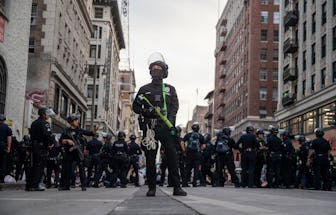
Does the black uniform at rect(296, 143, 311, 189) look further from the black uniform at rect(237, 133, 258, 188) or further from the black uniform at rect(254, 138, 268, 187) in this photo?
the black uniform at rect(237, 133, 258, 188)

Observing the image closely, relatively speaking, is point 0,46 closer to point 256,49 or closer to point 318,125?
point 318,125

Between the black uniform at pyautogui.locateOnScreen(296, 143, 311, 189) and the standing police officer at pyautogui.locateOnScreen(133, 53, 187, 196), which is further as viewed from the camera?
the black uniform at pyautogui.locateOnScreen(296, 143, 311, 189)

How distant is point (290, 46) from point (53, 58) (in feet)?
75.4

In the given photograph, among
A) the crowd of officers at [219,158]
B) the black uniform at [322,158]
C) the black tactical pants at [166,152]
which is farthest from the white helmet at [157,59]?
the black uniform at [322,158]

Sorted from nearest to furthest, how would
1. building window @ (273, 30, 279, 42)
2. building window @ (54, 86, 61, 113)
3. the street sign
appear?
1. the street sign
2. building window @ (54, 86, 61, 113)
3. building window @ (273, 30, 279, 42)

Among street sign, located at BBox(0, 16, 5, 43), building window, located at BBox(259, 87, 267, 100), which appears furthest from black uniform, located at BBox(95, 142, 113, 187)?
building window, located at BBox(259, 87, 267, 100)

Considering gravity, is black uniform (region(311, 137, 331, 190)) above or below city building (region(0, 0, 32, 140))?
below

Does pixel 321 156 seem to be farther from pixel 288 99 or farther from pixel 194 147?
pixel 288 99

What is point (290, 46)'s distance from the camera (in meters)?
49.2

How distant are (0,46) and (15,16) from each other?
8.72 feet

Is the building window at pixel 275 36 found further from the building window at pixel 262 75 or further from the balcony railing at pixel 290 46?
the balcony railing at pixel 290 46

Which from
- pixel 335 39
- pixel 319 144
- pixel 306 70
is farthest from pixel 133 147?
pixel 306 70

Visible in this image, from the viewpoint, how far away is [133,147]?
62.6ft

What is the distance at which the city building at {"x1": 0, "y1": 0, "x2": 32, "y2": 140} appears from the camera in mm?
23875
